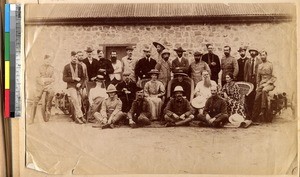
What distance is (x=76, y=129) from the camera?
105 centimetres

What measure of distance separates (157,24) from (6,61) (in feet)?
1.33

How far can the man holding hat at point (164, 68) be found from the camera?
41.3 inches

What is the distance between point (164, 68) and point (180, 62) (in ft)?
0.15

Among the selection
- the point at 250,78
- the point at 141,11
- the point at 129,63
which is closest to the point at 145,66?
the point at 129,63

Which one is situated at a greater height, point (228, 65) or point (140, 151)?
point (228, 65)

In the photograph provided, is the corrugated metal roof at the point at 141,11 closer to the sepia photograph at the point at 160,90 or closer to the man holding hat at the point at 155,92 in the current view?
the sepia photograph at the point at 160,90

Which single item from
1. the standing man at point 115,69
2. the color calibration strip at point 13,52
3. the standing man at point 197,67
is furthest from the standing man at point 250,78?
the color calibration strip at point 13,52

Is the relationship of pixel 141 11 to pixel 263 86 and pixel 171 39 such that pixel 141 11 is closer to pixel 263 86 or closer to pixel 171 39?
pixel 171 39

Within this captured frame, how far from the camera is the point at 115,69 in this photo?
1052 mm

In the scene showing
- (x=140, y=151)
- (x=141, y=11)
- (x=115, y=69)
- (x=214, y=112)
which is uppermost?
(x=141, y=11)

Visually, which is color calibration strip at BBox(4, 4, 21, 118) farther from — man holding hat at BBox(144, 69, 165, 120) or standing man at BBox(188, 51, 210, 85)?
standing man at BBox(188, 51, 210, 85)

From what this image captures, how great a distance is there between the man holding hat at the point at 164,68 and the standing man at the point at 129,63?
63 mm

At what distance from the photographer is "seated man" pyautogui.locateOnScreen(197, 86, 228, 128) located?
1048mm

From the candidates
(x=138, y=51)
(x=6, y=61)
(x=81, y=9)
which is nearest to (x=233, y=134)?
(x=138, y=51)
